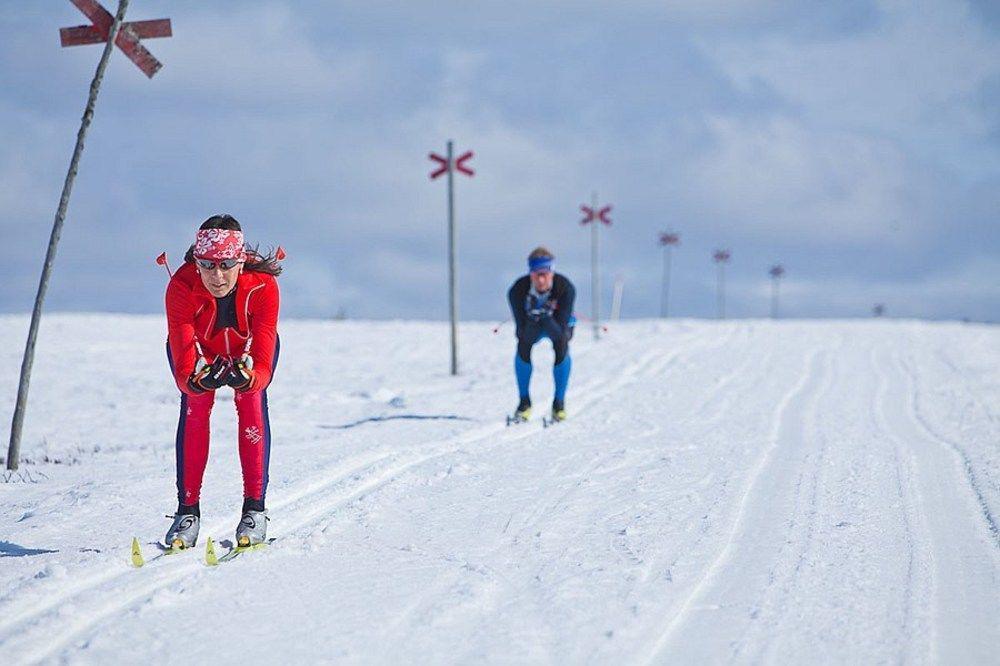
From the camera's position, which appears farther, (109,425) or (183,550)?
(109,425)

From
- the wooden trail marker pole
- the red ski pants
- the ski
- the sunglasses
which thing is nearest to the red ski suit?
the red ski pants

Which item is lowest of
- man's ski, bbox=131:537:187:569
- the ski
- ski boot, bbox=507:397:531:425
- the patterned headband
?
man's ski, bbox=131:537:187:569

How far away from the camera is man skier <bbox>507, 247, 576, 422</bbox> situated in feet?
29.8

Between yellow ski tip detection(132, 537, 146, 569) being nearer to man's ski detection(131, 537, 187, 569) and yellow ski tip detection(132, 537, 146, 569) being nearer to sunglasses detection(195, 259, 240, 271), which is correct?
man's ski detection(131, 537, 187, 569)

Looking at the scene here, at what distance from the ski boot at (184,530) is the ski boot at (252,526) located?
0.24 m

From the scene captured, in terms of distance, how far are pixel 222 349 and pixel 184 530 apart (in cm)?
93

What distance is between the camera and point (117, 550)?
429 cm

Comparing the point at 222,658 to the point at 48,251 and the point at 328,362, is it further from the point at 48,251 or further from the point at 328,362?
the point at 328,362

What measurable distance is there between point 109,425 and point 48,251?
147 inches

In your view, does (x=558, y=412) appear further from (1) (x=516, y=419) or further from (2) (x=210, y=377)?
(2) (x=210, y=377)

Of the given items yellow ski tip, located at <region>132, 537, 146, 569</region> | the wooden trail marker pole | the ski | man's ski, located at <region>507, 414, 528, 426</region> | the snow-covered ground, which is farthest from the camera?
man's ski, located at <region>507, 414, 528, 426</region>

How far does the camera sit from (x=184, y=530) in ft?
14.3

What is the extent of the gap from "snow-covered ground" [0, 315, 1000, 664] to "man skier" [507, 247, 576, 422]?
0.39 m

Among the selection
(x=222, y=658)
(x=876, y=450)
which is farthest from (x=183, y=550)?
(x=876, y=450)
